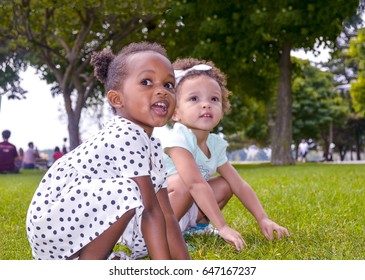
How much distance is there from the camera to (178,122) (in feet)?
10.7

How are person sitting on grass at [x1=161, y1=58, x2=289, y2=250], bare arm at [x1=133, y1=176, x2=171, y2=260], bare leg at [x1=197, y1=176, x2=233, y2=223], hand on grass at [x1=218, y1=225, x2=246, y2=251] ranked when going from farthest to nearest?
1. bare leg at [x1=197, y1=176, x2=233, y2=223]
2. person sitting on grass at [x1=161, y1=58, x2=289, y2=250]
3. hand on grass at [x1=218, y1=225, x2=246, y2=251]
4. bare arm at [x1=133, y1=176, x2=171, y2=260]

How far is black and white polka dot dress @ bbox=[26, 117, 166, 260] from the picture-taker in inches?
84.9

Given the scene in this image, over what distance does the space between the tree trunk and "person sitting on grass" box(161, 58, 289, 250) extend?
13.5 meters

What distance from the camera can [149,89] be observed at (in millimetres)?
2209

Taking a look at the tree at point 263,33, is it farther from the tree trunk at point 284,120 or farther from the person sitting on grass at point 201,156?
the person sitting on grass at point 201,156

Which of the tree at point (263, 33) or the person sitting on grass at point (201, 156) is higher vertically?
the tree at point (263, 33)

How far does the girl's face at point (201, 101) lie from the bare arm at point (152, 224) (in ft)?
3.17

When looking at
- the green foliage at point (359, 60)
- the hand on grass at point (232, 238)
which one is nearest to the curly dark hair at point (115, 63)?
the hand on grass at point (232, 238)

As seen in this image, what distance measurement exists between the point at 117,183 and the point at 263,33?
14.3m

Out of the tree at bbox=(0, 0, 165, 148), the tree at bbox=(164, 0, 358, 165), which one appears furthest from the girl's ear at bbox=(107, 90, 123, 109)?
the tree at bbox=(164, 0, 358, 165)

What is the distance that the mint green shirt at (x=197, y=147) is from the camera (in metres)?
3.07

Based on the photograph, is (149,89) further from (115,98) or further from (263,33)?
(263,33)

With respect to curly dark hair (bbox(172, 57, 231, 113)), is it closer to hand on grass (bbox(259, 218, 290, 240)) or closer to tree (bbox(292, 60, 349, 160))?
hand on grass (bbox(259, 218, 290, 240))
